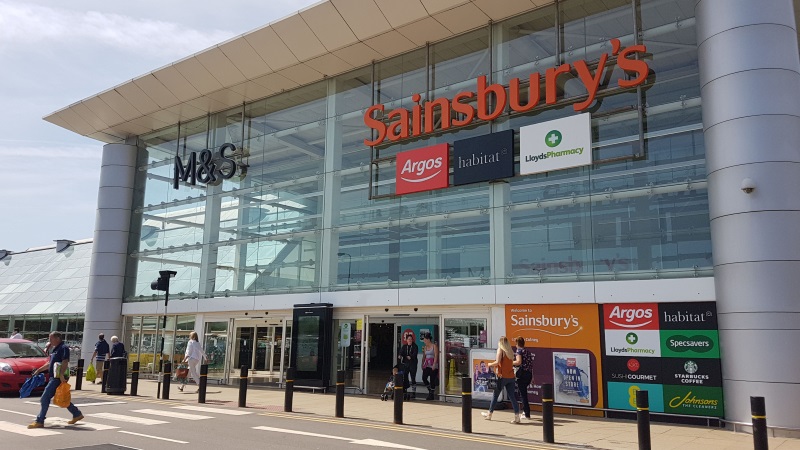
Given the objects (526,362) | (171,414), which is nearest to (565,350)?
(526,362)

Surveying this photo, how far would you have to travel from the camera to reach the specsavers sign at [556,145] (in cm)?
1513

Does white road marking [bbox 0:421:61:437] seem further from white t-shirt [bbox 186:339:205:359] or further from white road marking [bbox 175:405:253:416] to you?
white t-shirt [bbox 186:339:205:359]

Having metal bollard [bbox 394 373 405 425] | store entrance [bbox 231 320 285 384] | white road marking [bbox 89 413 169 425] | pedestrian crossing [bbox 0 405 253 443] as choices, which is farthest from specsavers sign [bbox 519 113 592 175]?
white road marking [bbox 89 413 169 425]

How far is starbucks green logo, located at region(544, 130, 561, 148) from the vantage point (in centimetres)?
1551

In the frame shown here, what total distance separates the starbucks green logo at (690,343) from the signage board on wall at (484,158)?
5516 mm

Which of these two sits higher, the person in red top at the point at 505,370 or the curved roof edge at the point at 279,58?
the curved roof edge at the point at 279,58

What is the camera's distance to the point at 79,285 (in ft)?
106

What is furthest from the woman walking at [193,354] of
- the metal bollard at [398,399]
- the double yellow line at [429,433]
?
the metal bollard at [398,399]

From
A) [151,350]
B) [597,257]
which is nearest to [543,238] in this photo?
[597,257]

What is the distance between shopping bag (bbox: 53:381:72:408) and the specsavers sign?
11.0 meters

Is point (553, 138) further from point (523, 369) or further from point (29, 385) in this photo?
point (29, 385)

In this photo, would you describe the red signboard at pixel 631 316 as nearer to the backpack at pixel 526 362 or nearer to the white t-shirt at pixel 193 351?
the backpack at pixel 526 362

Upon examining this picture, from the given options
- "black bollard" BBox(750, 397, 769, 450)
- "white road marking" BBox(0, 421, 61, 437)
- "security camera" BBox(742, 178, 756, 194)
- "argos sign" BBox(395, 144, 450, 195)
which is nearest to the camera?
"black bollard" BBox(750, 397, 769, 450)

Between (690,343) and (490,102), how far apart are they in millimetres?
7771
